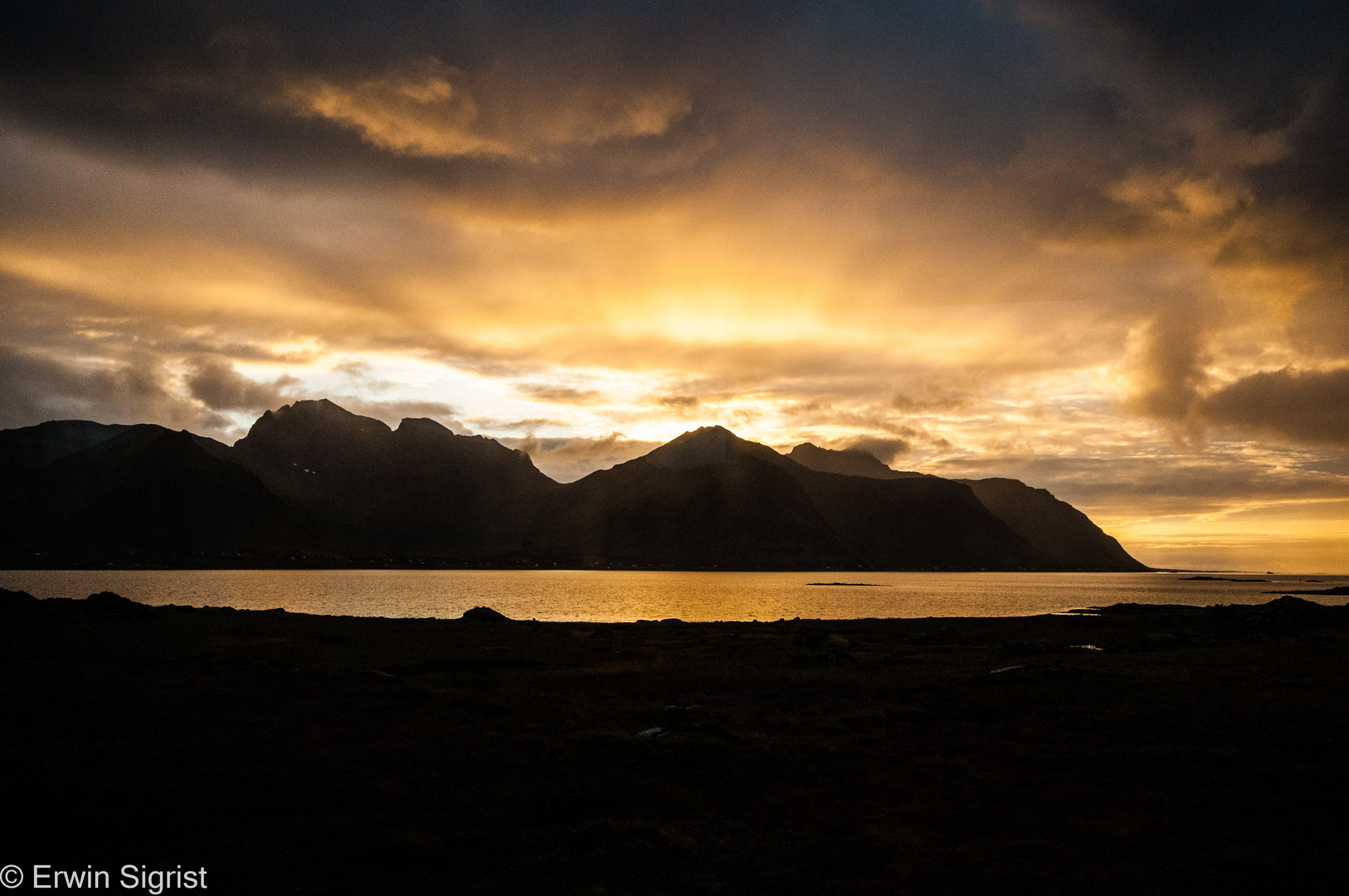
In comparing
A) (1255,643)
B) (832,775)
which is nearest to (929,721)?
(832,775)

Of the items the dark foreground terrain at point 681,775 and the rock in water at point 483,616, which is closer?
the dark foreground terrain at point 681,775

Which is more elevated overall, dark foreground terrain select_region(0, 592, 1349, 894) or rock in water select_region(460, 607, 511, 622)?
dark foreground terrain select_region(0, 592, 1349, 894)

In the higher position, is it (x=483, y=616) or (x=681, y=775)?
(x=681, y=775)

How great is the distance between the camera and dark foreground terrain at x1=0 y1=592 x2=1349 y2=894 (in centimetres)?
1455

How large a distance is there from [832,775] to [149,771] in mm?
18548

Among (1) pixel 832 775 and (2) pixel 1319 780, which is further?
(1) pixel 832 775

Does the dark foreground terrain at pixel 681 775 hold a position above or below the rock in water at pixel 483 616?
above

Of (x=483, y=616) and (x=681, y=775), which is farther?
(x=483, y=616)

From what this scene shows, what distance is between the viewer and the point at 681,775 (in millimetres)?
20703

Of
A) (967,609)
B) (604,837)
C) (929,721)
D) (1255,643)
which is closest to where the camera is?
(604,837)

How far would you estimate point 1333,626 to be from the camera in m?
58.9

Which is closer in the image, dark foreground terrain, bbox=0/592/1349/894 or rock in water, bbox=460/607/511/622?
dark foreground terrain, bbox=0/592/1349/894

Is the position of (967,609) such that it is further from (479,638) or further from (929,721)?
(929,721)

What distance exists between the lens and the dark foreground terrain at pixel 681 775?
14.5 metres
